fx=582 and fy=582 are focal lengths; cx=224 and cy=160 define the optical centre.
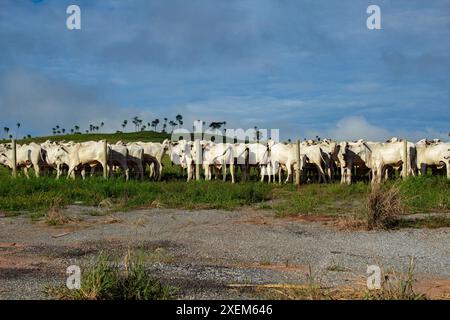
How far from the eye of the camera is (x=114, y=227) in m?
15.0

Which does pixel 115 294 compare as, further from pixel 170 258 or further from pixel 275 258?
pixel 275 258

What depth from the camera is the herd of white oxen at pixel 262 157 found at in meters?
27.5

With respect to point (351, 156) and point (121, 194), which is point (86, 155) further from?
point (351, 156)

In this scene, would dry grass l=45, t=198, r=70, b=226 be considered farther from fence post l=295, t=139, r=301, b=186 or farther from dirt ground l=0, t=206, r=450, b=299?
fence post l=295, t=139, r=301, b=186

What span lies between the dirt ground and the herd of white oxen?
11886mm

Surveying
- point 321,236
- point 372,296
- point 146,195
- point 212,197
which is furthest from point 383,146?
point 372,296

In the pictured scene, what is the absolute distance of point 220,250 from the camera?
1198 centimetres

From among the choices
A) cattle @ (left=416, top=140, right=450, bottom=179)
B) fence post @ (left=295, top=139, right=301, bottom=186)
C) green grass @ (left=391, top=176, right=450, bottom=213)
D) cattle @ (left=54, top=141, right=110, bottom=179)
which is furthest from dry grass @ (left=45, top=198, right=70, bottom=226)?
cattle @ (left=416, top=140, right=450, bottom=179)

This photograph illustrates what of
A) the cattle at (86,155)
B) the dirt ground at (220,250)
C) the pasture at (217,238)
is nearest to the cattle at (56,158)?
the cattle at (86,155)

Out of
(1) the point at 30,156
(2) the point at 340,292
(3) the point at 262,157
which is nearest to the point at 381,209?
(2) the point at 340,292

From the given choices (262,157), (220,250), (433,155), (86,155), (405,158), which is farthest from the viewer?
(262,157)

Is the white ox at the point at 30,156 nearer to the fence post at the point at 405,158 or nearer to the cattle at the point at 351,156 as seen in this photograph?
the cattle at the point at 351,156

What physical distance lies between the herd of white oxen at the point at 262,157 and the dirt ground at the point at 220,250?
11.9 m

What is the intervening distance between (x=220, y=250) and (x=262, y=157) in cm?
1893
